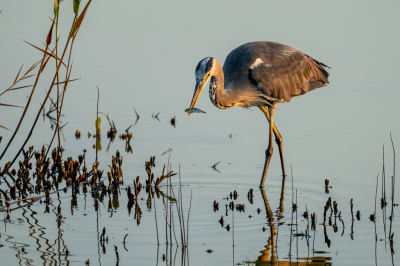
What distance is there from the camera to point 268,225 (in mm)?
5699

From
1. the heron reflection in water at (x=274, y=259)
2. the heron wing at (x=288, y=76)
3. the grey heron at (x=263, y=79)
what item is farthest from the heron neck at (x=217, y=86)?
the heron reflection in water at (x=274, y=259)

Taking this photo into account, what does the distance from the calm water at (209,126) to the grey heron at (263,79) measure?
750 mm

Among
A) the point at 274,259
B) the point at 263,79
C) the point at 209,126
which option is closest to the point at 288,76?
the point at 263,79

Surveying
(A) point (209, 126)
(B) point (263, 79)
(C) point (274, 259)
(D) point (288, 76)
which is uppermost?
(D) point (288, 76)

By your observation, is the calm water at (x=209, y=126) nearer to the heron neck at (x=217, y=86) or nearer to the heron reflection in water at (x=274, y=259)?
the heron reflection in water at (x=274, y=259)

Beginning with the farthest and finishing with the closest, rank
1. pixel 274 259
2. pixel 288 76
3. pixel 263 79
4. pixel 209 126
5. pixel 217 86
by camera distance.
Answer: pixel 209 126
pixel 288 76
pixel 263 79
pixel 217 86
pixel 274 259

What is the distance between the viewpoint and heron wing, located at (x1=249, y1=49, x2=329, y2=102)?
26.5 feet

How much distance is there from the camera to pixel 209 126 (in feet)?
31.1

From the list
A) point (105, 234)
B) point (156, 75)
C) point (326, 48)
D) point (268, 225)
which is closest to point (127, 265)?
point (105, 234)

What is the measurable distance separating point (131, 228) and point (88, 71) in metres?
6.75

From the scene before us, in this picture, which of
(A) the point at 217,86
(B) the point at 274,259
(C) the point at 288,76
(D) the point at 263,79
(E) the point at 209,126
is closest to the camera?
(B) the point at 274,259

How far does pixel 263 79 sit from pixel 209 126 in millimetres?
1735

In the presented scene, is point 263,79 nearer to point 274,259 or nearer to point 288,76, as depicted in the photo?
point 288,76

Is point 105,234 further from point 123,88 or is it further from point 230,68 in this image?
point 123,88
